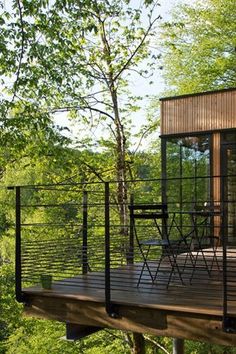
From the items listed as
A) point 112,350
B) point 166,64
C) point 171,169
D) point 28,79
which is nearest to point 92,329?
point 28,79

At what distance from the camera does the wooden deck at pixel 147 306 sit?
159 inches

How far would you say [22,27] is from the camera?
717 centimetres

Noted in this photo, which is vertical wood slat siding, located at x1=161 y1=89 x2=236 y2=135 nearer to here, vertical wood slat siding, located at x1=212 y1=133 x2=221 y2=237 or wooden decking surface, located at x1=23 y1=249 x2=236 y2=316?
vertical wood slat siding, located at x1=212 y1=133 x2=221 y2=237

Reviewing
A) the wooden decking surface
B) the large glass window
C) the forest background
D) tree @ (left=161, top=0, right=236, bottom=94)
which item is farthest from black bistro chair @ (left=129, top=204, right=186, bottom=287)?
tree @ (left=161, top=0, right=236, bottom=94)

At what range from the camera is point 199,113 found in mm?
9133

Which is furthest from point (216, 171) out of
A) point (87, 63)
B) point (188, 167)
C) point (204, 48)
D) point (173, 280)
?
point (204, 48)

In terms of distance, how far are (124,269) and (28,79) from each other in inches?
135

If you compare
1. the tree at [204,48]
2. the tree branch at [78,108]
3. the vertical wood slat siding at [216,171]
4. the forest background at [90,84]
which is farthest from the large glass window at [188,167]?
the tree at [204,48]

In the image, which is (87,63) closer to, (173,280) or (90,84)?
(90,84)

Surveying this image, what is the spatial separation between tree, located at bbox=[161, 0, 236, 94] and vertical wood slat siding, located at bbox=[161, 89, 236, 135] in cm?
783

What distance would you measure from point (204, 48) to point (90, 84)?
24.4ft

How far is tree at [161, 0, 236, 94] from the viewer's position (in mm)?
17062

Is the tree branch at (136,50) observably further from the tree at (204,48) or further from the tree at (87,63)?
the tree at (204,48)

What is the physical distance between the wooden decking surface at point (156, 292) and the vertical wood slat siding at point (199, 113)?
3.67m
